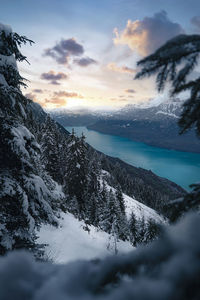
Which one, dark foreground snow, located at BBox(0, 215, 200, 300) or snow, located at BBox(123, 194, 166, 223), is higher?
dark foreground snow, located at BBox(0, 215, 200, 300)

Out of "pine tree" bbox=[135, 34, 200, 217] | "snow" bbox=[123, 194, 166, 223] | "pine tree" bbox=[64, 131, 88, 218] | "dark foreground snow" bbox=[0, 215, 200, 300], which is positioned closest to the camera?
"dark foreground snow" bbox=[0, 215, 200, 300]

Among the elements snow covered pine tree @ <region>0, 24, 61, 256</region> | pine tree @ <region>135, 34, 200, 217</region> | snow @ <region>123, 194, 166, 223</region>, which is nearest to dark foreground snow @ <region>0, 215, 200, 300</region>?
pine tree @ <region>135, 34, 200, 217</region>

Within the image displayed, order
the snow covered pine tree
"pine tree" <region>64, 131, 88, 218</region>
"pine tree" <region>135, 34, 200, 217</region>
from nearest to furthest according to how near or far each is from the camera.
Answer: "pine tree" <region>135, 34, 200, 217</region>, the snow covered pine tree, "pine tree" <region>64, 131, 88, 218</region>

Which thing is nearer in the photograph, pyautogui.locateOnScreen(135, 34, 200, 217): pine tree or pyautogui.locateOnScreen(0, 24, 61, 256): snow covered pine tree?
pyautogui.locateOnScreen(135, 34, 200, 217): pine tree

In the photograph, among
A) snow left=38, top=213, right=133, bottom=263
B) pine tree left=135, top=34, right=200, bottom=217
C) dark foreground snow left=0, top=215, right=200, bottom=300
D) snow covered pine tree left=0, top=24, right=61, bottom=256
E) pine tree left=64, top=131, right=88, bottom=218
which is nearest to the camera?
dark foreground snow left=0, top=215, right=200, bottom=300

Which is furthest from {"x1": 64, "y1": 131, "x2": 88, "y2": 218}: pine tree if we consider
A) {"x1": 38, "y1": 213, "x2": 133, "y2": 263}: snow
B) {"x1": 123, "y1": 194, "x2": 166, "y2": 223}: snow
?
{"x1": 123, "y1": 194, "x2": 166, "y2": 223}: snow

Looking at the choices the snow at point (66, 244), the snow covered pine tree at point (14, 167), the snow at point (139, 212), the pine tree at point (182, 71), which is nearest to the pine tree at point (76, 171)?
the snow at point (66, 244)

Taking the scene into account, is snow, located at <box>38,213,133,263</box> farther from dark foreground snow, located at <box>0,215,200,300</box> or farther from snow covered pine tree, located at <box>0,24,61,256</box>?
dark foreground snow, located at <box>0,215,200,300</box>

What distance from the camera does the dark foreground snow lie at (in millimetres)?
908

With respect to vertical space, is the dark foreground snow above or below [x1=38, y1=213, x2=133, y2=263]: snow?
above

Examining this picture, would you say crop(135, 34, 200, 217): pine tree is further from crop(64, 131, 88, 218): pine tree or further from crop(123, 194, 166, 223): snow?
crop(123, 194, 166, 223): snow

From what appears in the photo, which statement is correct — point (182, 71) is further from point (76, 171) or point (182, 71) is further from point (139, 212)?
point (139, 212)

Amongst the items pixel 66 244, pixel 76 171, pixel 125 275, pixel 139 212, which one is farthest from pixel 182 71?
pixel 139 212

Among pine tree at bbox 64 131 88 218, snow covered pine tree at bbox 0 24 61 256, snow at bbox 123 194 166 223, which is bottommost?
snow at bbox 123 194 166 223
